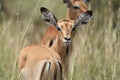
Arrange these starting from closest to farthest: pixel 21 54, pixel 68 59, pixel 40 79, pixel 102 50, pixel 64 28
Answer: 1. pixel 40 79
2. pixel 21 54
3. pixel 64 28
4. pixel 68 59
5. pixel 102 50

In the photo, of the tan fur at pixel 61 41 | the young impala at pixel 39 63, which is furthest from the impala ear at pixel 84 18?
the young impala at pixel 39 63

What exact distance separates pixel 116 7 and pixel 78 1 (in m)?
3.43

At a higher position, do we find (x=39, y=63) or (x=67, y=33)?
(x=67, y=33)

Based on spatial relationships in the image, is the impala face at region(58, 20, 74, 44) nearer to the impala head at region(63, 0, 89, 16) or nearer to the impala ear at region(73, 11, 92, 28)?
the impala ear at region(73, 11, 92, 28)

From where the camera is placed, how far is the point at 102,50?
10.9m

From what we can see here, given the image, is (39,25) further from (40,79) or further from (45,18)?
(40,79)

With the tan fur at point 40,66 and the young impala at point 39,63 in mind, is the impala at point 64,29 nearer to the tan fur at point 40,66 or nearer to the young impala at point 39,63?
the young impala at point 39,63

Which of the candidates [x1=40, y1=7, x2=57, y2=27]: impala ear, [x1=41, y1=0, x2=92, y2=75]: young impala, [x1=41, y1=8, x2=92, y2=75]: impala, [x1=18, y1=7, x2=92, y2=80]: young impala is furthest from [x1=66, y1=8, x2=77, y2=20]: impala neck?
[x1=18, y1=7, x2=92, y2=80]: young impala

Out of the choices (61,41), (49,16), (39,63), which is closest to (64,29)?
(61,41)

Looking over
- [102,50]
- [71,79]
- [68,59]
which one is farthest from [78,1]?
[71,79]

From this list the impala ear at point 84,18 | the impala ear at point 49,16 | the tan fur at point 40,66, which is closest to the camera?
the tan fur at point 40,66

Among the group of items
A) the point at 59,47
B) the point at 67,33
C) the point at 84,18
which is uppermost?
the point at 84,18

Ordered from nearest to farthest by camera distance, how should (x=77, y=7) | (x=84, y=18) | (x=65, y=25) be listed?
1. (x=65, y=25)
2. (x=84, y=18)
3. (x=77, y=7)

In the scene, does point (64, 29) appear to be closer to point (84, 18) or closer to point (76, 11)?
point (84, 18)
